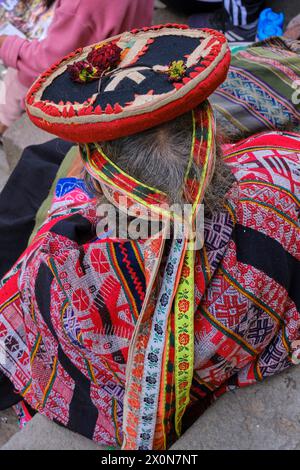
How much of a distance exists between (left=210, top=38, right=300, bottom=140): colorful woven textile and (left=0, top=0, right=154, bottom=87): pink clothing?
0.50 meters

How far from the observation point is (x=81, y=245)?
1.49 meters

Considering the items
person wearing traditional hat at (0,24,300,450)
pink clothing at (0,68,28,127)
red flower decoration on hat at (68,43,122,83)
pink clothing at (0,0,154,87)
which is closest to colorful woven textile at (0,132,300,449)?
person wearing traditional hat at (0,24,300,450)

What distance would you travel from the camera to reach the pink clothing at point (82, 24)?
222 centimetres

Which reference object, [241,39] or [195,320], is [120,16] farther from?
[195,320]

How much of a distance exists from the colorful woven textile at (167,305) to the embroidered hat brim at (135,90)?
0.27m

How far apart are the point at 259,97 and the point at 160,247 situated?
0.95m

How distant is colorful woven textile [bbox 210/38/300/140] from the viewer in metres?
1.92

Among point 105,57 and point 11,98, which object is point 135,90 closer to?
point 105,57

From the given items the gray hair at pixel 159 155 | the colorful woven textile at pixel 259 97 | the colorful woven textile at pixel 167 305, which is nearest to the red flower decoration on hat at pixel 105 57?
the gray hair at pixel 159 155

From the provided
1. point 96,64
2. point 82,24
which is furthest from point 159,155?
point 82,24

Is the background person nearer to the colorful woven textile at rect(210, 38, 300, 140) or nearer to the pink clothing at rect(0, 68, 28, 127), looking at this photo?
the pink clothing at rect(0, 68, 28, 127)

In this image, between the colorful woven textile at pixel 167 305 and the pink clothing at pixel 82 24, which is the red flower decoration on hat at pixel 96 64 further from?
the pink clothing at pixel 82 24
